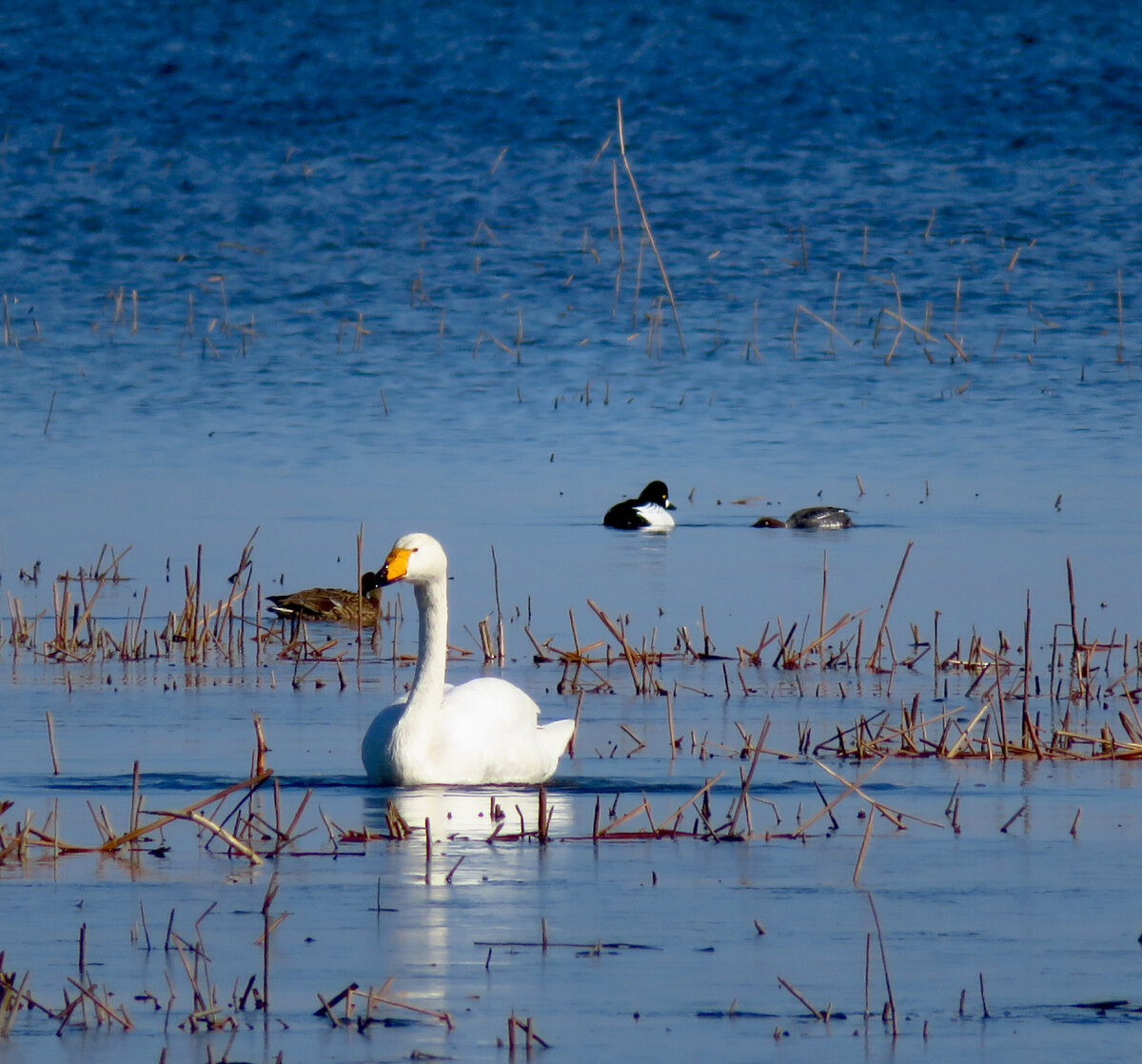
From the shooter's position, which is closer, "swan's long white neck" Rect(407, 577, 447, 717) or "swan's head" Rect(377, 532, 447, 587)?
"swan's long white neck" Rect(407, 577, 447, 717)

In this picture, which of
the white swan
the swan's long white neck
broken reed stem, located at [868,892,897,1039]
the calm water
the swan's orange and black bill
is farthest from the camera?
the swan's orange and black bill

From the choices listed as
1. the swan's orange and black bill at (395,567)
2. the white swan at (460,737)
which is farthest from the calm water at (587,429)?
the swan's orange and black bill at (395,567)

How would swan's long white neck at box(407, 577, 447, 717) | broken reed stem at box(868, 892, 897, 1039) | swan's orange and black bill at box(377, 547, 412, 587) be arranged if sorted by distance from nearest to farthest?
broken reed stem at box(868, 892, 897, 1039), swan's long white neck at box(407, 577, 447, 717), swan's orange and black bill at box(377, 547, 412, 587)

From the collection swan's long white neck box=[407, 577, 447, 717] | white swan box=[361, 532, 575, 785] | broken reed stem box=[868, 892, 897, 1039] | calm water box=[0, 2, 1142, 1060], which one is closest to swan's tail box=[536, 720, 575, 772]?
white swan box=[361, 532, 575, 785]

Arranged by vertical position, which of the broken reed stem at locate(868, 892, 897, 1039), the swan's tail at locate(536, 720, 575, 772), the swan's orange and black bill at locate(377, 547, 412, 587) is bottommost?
the swan's tail at locate(536, 720, 575, 772)

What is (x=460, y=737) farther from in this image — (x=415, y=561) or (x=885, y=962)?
(x=885, y=962)

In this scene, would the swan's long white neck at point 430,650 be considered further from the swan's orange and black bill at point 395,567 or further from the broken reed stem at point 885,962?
the broken reed stem at point 885,962

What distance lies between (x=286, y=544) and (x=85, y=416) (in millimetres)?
8340

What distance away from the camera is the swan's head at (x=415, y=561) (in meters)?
9.24

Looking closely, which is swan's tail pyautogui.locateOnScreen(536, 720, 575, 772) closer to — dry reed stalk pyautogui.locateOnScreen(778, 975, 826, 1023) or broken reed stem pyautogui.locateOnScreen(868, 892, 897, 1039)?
broken reed stem pyautogui.locateOnScreen(868, 892, 897, 1039)

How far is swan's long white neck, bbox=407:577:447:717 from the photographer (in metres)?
8.80

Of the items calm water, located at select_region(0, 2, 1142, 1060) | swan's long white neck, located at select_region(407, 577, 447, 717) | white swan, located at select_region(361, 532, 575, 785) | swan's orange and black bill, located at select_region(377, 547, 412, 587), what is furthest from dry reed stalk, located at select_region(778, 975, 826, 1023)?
swan's orange and black bill, located at select_region(377, 547, 412, 587)

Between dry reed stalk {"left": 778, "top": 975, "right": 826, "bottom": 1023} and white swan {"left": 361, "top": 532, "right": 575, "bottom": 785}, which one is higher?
dry reed stalk {"left": 778, "top": 975, "right": 826, "bottom": 1023}

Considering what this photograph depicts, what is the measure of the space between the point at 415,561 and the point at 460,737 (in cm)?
95
